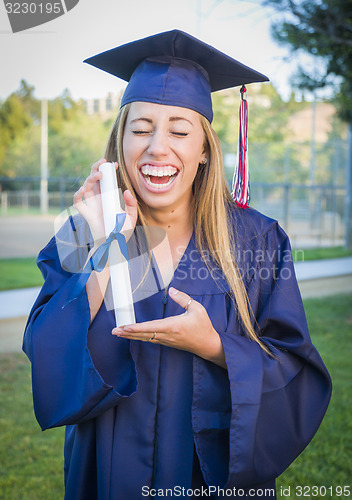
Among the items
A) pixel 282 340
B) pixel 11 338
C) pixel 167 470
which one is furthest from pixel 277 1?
pixel 167 470

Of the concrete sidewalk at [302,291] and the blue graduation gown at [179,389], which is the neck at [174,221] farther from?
the concrete sidewalk at [302,291]

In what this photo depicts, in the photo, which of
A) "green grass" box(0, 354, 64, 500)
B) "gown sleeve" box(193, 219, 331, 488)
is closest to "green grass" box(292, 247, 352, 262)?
"green grass" box(0, 354, 64, 500)

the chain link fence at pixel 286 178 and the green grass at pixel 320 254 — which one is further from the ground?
the chain link fence at pixel 286 178

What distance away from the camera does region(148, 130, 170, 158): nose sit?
5.50ft

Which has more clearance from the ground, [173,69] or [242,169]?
[173,69]

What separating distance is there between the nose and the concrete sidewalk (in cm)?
449

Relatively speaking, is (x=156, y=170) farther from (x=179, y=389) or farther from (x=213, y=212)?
(x=179, y=389)

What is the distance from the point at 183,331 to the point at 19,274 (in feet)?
→ 27.1

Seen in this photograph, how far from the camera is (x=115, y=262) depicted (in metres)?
1.50

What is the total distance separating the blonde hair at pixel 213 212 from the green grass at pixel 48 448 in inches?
77.9

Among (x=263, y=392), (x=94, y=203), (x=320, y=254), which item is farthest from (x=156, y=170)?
(x=320, y=254)

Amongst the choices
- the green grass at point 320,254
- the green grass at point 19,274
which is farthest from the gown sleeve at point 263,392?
the green grass at point 320,254

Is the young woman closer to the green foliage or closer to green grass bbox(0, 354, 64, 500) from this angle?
green grass bbox(0, 354, 64, 500)

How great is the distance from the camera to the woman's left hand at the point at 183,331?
141 cm
